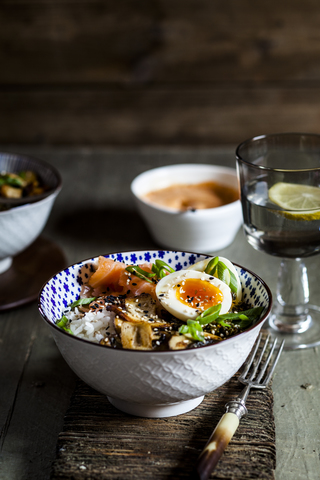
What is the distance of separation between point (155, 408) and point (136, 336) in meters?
0.15

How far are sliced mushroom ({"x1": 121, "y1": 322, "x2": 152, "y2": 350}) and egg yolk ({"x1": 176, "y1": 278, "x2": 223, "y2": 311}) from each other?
98 mm

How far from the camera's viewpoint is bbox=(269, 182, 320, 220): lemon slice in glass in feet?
3.53

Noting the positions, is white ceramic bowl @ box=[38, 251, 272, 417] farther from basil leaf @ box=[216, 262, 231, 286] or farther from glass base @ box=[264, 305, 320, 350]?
glass base @ box=[264, 305, 320, 350]

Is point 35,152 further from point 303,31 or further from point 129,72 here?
point 303,31

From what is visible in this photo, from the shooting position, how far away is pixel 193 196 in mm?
1646

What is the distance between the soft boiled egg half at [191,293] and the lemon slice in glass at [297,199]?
277 mm

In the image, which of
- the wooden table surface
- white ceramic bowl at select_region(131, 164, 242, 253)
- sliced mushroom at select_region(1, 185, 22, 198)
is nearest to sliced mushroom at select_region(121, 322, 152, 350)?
the wooden table surface

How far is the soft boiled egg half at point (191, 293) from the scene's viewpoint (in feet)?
2.87

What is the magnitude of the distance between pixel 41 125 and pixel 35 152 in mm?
691

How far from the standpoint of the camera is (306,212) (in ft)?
3.53

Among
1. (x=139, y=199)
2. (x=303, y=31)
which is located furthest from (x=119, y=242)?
(x=303, y=31)

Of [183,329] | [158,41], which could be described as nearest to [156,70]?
[158,41]

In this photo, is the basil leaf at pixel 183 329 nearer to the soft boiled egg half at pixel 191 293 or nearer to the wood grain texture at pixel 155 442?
the soft boiled egg half at pixel 191 293

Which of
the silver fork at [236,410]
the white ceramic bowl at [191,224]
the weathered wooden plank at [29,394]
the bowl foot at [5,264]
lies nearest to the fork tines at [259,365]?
the silver fork at [236,410]
